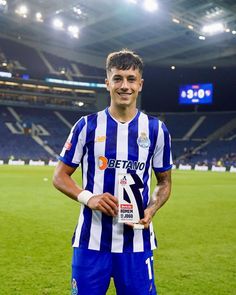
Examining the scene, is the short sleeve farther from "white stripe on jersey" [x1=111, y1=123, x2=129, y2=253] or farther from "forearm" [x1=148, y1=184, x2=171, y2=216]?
"white stripe on jersey" [x1=111, y1=123, x2=129, y2=253]

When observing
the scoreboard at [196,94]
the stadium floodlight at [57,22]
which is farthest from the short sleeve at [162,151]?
the scoreboard at [196,94]

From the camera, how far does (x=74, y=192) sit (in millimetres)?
2826

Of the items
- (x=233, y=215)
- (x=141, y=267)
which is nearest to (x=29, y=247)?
(x=141, y=267)

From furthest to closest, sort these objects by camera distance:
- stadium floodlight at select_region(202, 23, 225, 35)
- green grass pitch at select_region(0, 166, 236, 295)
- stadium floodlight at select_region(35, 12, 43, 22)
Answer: stadium floodlight at select_region(35, 12, 43, 22) → stadium floodlight at select_region(202, 23, 225, 35) → green grass pitch at select_region(0, 166, 236, 295)

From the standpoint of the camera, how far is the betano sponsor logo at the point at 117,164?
2779 mm

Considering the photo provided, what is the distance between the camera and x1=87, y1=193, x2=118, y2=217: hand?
2.62m

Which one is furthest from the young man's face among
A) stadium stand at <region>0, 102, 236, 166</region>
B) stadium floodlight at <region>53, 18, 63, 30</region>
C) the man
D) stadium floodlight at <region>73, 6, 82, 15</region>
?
stadium stand at <region>0, 102, 236, 166</region>

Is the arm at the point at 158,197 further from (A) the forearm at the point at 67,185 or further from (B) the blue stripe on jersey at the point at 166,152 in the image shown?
(A) the forearm at the point at 67,185

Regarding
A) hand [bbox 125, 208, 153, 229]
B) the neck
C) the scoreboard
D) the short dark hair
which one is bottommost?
hand [bbox 125, 208, 153, 229]

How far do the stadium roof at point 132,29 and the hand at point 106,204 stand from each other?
29.6 m

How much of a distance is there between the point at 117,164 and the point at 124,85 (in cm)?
51

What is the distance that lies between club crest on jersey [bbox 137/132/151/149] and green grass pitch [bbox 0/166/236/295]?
287cm

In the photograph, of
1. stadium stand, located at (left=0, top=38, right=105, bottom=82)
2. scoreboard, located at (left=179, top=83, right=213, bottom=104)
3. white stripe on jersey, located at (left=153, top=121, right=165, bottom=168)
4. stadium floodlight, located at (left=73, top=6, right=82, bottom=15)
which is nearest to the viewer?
white stripe on jersey, located at (left=153, top=121, right=165, bottom=168)

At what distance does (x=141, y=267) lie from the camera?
2.72 meters
